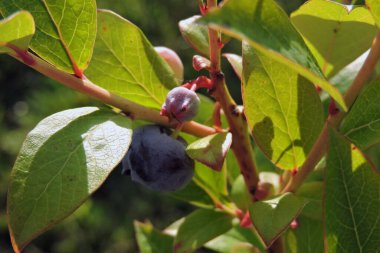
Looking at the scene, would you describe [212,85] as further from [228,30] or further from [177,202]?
[177,202]

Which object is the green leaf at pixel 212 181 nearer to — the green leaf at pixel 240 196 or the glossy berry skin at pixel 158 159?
the green leaf at pixel 240 196

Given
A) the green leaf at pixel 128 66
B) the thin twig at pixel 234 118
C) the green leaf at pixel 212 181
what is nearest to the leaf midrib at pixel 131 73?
the green leaf at pixel 128 66

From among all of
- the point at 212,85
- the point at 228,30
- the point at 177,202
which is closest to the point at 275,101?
the point at 212,85

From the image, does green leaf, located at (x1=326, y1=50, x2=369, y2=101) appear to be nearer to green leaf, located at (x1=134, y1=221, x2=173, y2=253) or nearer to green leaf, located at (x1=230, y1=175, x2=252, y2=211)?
green leaf, located at (x1=230, y1=175, x2=252, y2=211)

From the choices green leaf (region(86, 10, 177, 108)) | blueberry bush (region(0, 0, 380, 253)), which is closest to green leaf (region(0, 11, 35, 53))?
blueberry bush (region(0, 0, 380, 253))

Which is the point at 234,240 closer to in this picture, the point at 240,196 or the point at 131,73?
the point at 240,196

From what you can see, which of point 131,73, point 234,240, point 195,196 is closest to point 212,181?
point 195,196

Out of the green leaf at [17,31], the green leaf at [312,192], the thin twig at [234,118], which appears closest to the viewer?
the green leaf at [17,31]
